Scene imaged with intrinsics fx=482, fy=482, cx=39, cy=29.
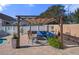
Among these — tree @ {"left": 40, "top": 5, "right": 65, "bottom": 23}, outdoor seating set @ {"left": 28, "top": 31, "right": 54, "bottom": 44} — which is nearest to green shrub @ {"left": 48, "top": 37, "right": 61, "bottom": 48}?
outdoor seating set @ {"left": 28, "top": 31, "right": 54, "bottom": 44}

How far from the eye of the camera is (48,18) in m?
13.0

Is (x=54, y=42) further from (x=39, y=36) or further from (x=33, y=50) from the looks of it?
(x=33, y=50)

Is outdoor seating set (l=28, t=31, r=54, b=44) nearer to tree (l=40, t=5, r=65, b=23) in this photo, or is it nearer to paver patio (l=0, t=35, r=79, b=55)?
paver patio (l=0, t=35, r=79, b=55)

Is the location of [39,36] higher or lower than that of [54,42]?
higher

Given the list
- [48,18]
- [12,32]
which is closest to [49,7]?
[48,18]

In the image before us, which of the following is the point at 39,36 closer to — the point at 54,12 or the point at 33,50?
the point at 33,50

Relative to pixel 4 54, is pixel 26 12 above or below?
above

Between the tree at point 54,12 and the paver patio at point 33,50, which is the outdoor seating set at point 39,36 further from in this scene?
the tree at point 54,12

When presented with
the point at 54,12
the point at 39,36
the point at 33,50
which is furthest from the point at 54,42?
the point at 54,12

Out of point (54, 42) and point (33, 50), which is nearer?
point (33, 50)

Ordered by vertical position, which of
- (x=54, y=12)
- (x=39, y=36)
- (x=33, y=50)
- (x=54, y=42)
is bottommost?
(x=33, y=50)
